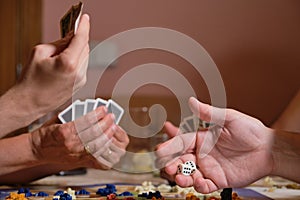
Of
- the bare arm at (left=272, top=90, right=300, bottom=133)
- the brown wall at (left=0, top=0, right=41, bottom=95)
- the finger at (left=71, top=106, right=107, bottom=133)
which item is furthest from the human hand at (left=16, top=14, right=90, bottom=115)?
the brown wall at (left=0, top=0, right=41, bottom=95)

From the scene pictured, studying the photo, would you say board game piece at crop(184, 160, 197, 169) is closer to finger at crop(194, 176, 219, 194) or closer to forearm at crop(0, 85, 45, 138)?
finger at crop(194, 176, 219, 194)

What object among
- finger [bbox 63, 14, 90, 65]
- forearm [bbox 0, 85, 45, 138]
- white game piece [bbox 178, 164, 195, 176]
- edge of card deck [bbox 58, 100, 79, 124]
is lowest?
white game piece [bbox 178, 164, 195, 176]

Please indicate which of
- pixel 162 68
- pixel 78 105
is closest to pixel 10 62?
pixel 162 68

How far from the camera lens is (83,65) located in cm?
100

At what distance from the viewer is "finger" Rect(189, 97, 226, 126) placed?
98 cm

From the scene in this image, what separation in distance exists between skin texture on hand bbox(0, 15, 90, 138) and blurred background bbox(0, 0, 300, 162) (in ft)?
3.42

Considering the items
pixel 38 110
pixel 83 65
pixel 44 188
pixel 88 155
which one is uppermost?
pixel 83 65

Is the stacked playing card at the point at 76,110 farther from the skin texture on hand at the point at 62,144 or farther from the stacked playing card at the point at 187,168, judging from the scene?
the stacked playing card at the point at 187,168

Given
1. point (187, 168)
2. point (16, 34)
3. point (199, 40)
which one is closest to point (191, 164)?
point (187, 168)

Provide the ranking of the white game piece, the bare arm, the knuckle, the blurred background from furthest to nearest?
1. the blurred background
2. the bare arm
3. the white game piece
4. the knuckle

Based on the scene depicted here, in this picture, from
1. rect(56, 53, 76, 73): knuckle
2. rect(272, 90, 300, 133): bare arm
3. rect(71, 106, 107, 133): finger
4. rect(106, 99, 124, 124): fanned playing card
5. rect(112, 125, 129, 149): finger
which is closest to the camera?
rect(56, 53, 76, 73): knuckle

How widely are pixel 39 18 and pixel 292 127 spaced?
1.10m

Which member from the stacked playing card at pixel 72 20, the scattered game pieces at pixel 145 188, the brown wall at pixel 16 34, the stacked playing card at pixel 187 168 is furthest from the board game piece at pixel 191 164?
the brown wall at pixel 16 34

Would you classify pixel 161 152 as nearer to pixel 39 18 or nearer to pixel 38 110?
pixel 38 110
